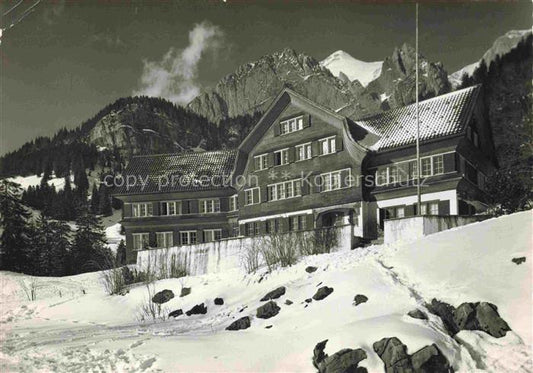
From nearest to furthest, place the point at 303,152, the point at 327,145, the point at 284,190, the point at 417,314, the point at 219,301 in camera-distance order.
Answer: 1. the point at 417,314
2. the point at 219,301
3. the point at 327,145
4. the point at 303,152
5. the point at 284,190

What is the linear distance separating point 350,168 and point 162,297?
52.3 ft

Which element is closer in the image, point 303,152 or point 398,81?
point 303,152

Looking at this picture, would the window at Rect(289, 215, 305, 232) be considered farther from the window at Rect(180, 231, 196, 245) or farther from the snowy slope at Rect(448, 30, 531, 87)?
the snowy slope at Rect(448, 30, 531, 87)

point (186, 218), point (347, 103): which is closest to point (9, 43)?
point (186, 218)

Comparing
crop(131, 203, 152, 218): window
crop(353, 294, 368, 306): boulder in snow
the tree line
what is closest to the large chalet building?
crop(131, 203, 152, 218): window

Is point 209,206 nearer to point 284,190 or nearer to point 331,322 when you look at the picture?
point 284,190

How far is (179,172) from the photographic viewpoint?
51344 mm

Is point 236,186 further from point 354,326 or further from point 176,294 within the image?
point 354,326

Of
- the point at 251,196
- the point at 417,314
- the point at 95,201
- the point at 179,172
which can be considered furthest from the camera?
the point at 95,201

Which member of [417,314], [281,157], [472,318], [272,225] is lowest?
[472,318]

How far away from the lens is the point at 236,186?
42250mm

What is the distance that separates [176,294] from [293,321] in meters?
10.7

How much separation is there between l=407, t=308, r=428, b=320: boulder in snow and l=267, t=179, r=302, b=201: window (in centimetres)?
2402

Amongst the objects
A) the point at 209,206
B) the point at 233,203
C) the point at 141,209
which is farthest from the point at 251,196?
the point at 141,209
